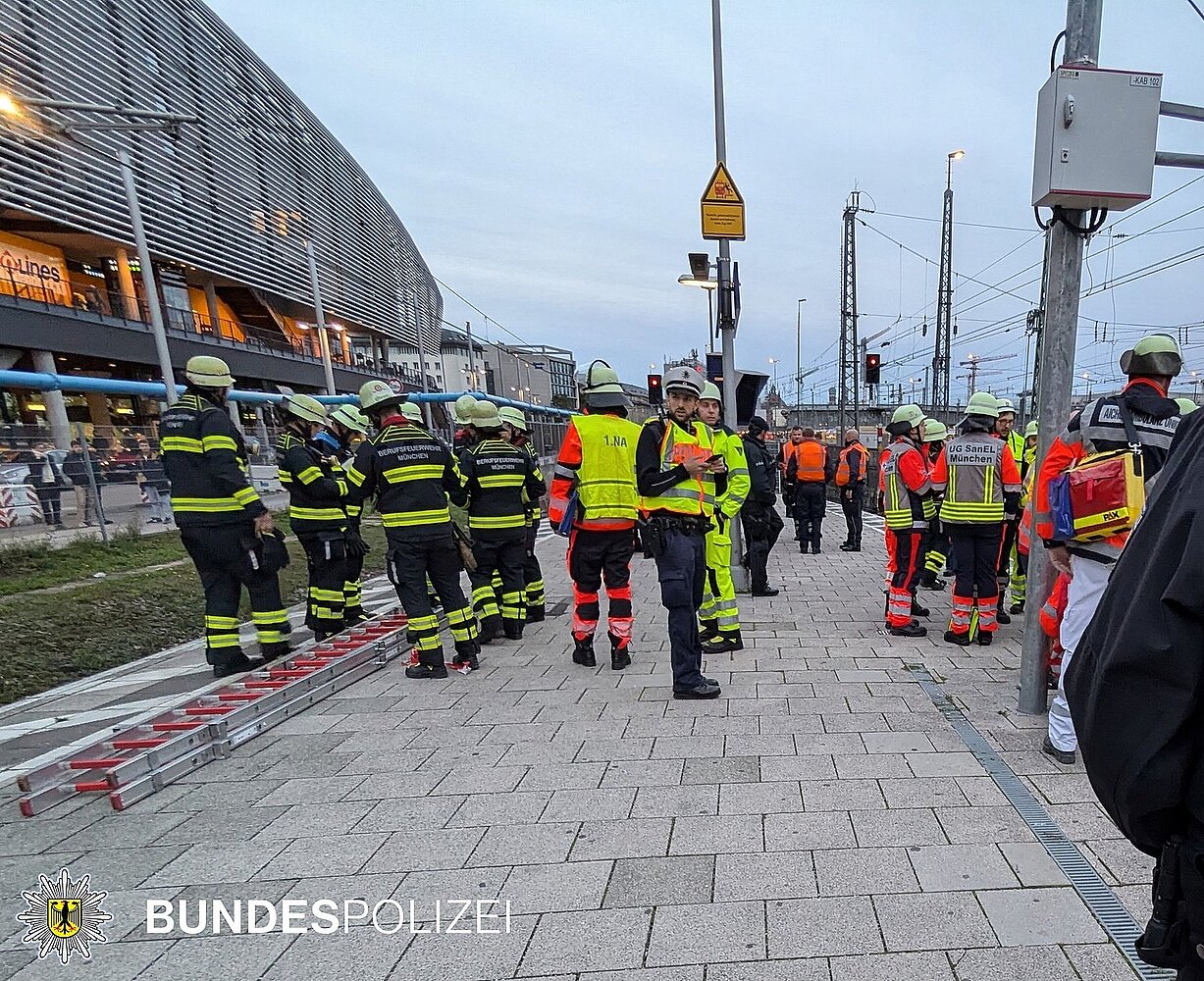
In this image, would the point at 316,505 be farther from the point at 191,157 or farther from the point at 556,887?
the point at 191,157

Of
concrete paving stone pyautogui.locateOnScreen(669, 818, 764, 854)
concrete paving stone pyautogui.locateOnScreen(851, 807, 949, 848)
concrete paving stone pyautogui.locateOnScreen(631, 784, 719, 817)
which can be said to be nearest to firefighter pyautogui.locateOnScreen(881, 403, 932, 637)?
concrete paving stone pyautogui.locateOnScreen(851, 807, 949, 848)

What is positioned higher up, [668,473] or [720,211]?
[720,211]

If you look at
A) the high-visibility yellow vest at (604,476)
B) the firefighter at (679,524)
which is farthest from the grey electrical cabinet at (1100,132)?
the high-visibility yellow vest at (604,476)

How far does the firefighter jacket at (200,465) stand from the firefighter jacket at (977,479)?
5.49 metres

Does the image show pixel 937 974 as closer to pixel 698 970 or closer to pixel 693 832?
pixel 698 970

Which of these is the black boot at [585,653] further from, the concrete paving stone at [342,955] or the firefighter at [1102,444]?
the firefighter at [1102,444]

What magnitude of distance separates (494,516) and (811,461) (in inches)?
218

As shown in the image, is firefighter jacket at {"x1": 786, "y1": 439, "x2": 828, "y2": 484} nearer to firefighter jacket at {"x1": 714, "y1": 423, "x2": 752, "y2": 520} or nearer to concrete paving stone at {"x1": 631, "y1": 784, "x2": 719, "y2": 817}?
firefighter jacket at {"x1": 714, "y1": 423, "x2": 752, "y2": 520}

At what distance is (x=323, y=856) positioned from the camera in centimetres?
249

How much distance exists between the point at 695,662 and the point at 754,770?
956mm

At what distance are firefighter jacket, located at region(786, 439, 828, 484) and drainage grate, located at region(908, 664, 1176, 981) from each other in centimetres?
565

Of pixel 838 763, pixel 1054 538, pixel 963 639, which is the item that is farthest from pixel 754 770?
pixel 963 639

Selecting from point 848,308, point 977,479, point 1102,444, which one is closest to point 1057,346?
point 1102,444

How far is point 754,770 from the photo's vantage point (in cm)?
300
